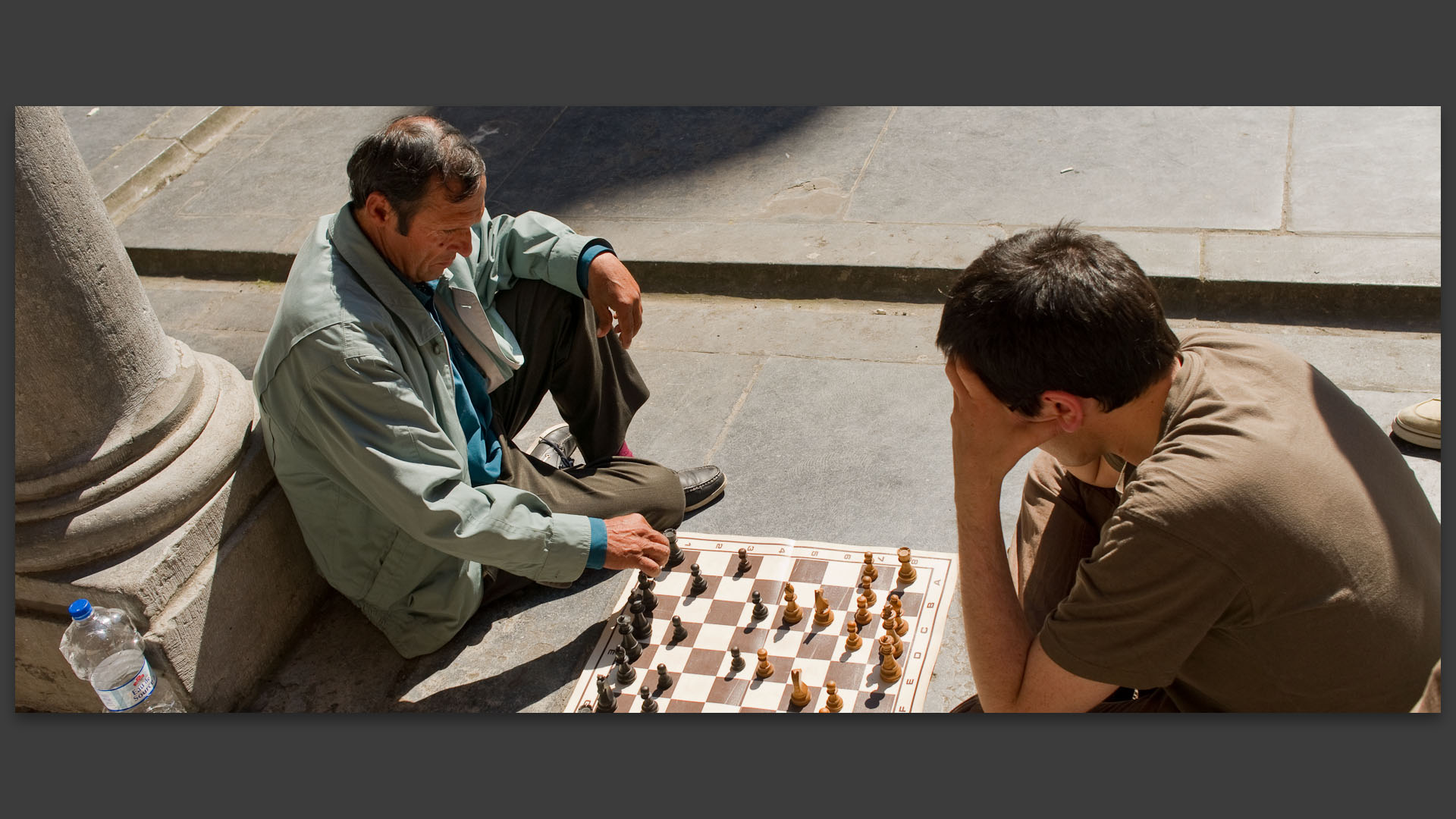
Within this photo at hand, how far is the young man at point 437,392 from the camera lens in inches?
109

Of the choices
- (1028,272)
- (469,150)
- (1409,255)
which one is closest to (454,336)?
(469,150)

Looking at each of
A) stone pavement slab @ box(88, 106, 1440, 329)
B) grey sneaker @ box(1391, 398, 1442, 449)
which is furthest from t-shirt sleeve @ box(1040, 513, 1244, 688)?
stone pavement slab @ box(88, 106, 1440, 329)

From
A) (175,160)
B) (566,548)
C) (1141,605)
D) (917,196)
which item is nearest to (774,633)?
(566,548)

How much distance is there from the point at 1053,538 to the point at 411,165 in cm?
169

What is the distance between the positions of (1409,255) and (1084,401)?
9.77 ft

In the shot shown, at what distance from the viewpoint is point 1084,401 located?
2172mm

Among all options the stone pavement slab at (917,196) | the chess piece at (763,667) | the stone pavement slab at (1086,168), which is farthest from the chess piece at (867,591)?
the stone pavement slab at (1086,168)

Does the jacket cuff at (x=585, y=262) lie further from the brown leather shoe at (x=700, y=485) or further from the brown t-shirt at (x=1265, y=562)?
the brown t-shirt at (x=1265, y=562)

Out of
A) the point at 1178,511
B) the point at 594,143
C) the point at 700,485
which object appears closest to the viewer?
the point at 1178,511

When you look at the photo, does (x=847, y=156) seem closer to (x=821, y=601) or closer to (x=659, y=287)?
(x=659, y=287)

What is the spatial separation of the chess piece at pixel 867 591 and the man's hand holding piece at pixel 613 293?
0.95m

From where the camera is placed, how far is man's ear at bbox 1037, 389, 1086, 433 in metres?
2.16

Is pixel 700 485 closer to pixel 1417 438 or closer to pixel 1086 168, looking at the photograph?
pixel 1417 438

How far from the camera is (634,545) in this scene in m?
3.00
